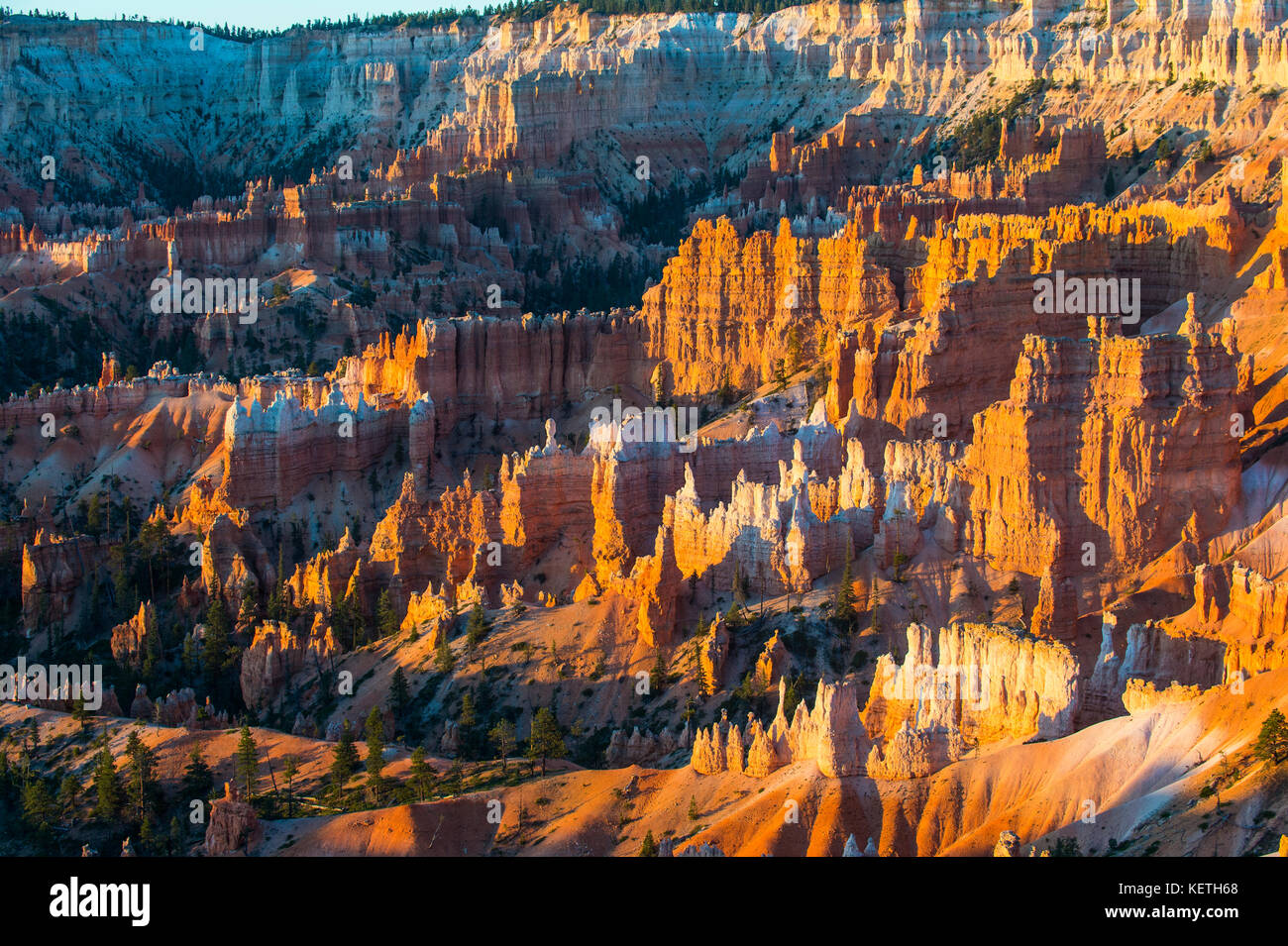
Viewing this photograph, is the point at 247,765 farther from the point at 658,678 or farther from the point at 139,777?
the point at 658,678

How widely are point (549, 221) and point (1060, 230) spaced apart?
2739 inches

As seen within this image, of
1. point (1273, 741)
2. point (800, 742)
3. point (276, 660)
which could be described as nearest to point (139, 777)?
point (276, 660)

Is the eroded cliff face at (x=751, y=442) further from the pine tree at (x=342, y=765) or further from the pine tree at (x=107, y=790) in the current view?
the pine tree at (x=107, y=790)

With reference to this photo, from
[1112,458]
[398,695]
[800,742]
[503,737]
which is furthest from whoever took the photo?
[398,695]

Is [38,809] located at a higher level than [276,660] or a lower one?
higher

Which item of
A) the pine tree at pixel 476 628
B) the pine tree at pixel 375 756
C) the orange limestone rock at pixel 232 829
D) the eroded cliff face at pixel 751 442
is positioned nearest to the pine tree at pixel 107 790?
the orange limestone rock at pixel 232 829

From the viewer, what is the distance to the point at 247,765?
4900 centimetres

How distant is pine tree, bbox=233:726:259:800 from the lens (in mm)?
48875

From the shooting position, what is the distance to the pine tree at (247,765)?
48875 mm

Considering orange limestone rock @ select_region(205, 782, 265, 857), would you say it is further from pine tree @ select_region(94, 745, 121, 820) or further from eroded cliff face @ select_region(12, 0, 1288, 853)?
pine tree @ select_region(94, 745, 121, 820)

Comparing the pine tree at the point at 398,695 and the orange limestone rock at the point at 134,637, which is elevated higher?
the pine tree at the point at 398,695

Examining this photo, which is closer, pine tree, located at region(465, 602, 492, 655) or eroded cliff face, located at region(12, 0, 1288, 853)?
eroded cliff face, located at region(12, 0, 1288, 853)

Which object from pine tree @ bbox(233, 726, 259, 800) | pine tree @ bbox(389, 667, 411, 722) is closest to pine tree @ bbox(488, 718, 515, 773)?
pine tree @ bbox(389, 667, 411, 722)

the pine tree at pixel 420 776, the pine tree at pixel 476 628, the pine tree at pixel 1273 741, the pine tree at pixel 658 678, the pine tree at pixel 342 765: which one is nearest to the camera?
the pine tree at pixel 1273 741
